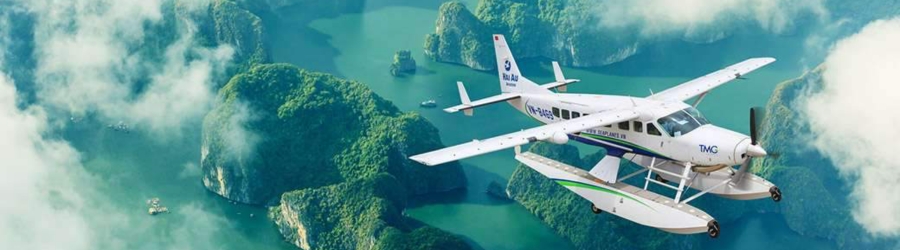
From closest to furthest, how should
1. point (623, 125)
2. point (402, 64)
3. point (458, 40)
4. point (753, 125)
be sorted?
point (753, 125) < point (623, 125) < point (402, 64) < point (458, 40)

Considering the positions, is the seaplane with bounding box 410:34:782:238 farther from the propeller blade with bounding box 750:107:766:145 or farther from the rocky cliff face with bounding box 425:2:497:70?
the rocky cliff face with bounding box 425:2:497:70

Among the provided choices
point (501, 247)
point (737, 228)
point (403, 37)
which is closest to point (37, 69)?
point (403, 37)

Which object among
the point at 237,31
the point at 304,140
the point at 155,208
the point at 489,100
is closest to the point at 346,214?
the point at 304,140

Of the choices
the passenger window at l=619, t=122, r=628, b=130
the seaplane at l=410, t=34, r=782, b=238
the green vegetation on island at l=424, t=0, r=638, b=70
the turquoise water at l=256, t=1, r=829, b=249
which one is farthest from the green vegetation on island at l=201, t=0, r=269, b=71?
the passenger window at l=619, t=122, r=628, b=130

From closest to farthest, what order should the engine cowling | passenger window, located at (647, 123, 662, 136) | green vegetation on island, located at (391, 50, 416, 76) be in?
1. the engine cowling
2. passenger window, located at (647, 123, 662, 136)
3. green vegetation on island, located at (391, 50, 416, 76)

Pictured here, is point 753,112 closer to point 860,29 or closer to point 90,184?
point 90,184

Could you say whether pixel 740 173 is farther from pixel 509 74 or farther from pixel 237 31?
pixel 237 31

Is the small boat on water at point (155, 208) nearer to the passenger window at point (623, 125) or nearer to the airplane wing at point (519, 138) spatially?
the airplane wing at point (519, 138)
